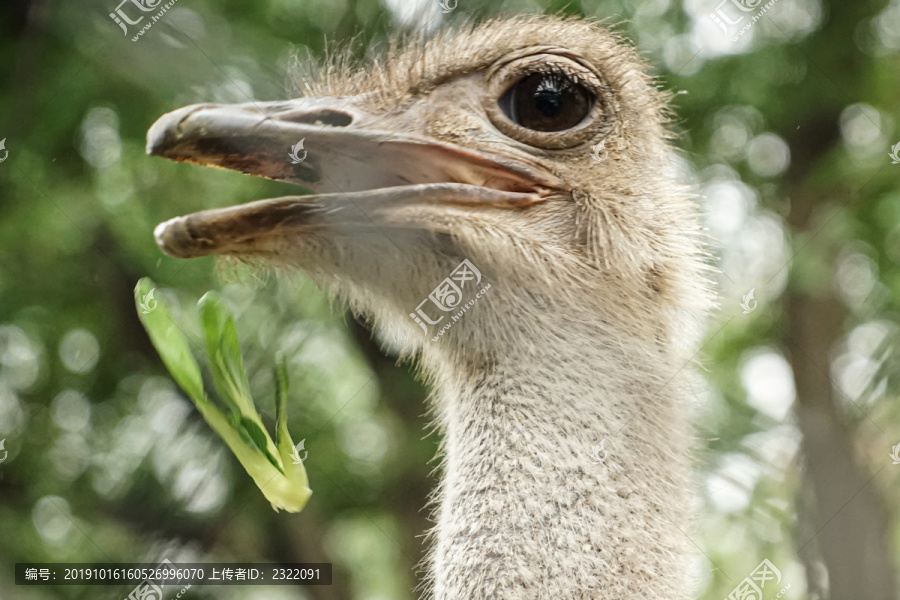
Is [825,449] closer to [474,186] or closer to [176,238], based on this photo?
[474,186]

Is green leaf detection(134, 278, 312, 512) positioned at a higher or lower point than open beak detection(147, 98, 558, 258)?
lower

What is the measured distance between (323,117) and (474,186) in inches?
12.8

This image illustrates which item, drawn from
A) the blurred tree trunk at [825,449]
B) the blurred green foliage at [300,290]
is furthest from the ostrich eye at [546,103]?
the blurred tree trunk at [825,449]

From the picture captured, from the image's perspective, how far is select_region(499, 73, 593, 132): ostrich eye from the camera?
1949mm

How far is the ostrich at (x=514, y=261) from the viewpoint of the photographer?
161 centimetres

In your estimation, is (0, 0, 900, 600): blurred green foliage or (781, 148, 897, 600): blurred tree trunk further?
(781, 148, 897, 600): blurred tree trunk

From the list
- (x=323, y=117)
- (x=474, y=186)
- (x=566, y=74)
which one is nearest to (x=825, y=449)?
(x=566, y=74)

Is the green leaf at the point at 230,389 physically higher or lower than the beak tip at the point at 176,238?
lower

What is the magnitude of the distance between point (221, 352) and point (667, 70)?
2700mm

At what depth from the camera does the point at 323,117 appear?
69.3 inches

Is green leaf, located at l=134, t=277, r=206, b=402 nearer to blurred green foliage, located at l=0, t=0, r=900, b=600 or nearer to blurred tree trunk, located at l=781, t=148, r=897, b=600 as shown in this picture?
blurred green foliage, located at l=0, t=0, r=900, b=600

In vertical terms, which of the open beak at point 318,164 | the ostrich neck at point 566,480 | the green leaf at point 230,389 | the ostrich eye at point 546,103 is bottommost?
the ostrich neck at point 566,480

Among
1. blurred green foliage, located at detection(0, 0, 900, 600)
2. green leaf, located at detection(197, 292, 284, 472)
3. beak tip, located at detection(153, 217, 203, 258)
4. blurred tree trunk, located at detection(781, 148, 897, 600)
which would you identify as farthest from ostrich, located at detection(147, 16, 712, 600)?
blurred tree trunk, located at detection(781, 148, 897, 600)

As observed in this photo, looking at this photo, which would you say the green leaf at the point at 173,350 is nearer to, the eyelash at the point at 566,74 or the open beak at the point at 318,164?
the open beak at the point at 318,164
